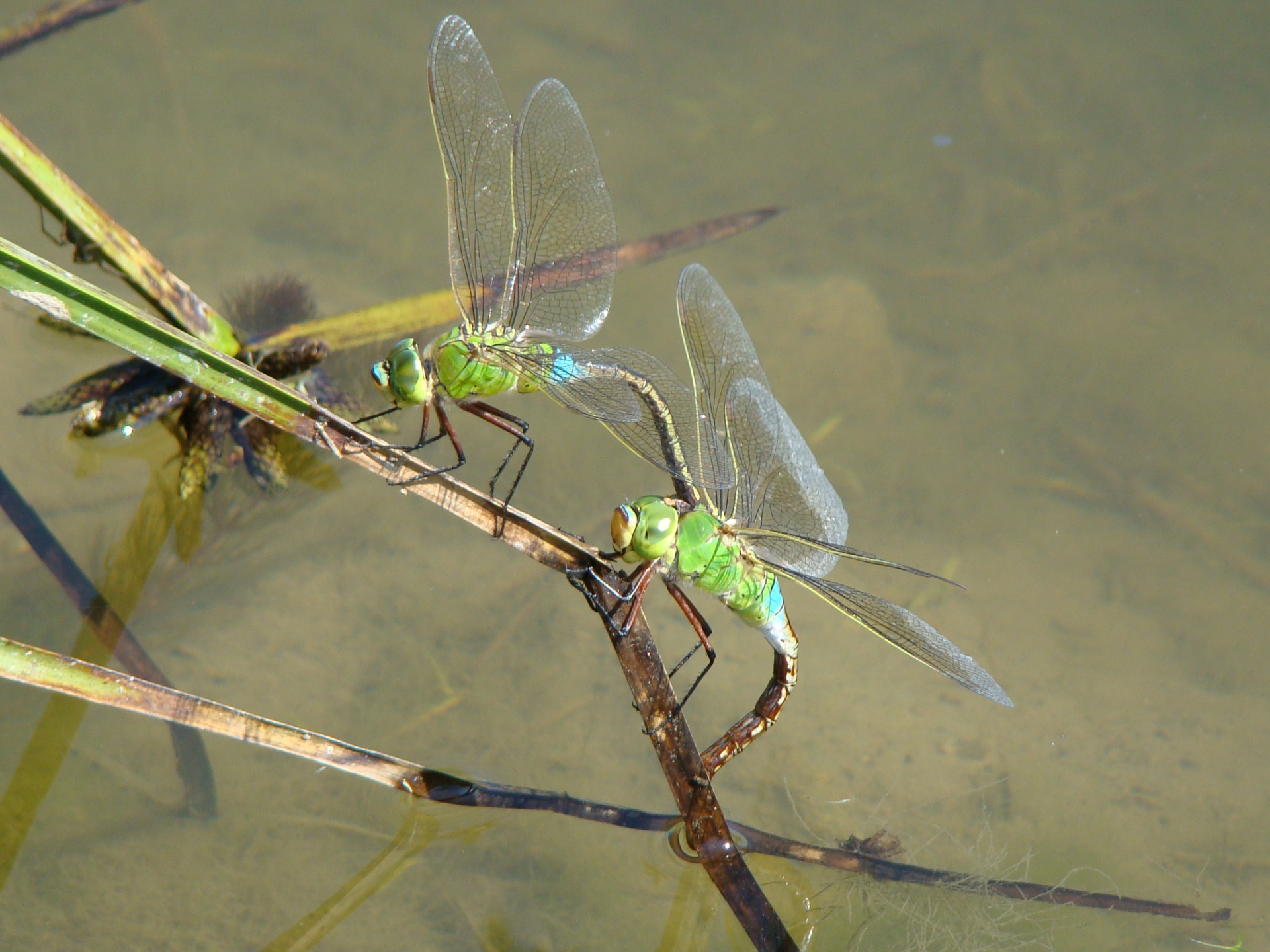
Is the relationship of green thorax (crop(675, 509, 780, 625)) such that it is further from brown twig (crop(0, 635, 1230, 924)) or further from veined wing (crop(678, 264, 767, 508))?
brown twig (crop(0, 635, 1230, 924))

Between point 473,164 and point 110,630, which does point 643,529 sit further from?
point 110,630

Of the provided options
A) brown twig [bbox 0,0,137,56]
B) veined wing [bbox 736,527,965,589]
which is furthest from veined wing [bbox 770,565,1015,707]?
brown twig [bbox 0,0,137,56]

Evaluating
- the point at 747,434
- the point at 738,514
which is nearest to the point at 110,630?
the point at 738,514

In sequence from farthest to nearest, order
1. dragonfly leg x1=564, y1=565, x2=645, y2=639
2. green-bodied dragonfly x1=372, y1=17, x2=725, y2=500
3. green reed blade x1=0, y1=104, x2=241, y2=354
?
1. green-bodied dragonfly x1=372, y1=17, x2=725, y2=500
2. dragonfly leg x1=564, y1=565, x2=645, y2=639
3. green reed blade x1=0, y1=104, x2=241, y2=354

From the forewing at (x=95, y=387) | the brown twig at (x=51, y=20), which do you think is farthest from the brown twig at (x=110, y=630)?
the brown twig at (x=51, y=20)

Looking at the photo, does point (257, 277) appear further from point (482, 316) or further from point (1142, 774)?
point (1142, 774)

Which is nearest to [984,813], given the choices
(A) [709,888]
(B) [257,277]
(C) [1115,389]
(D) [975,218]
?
→ (A) [709,888]
